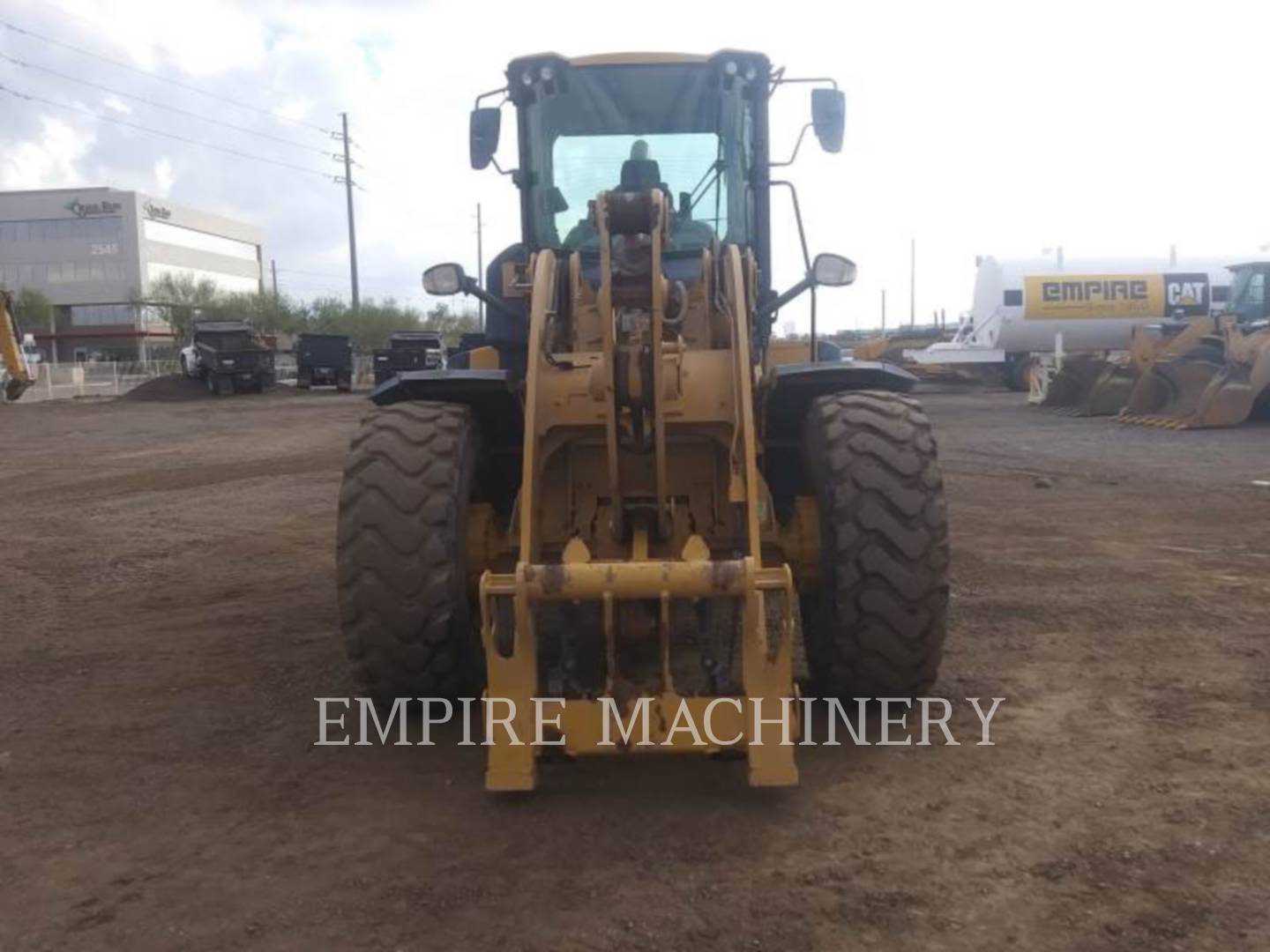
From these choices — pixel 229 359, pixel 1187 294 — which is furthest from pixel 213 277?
pixel 1187 294

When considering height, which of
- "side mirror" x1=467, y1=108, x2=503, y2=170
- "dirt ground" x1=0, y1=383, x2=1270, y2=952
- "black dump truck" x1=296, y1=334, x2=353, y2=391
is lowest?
"dirt ground" x1=0, y1=383, x2=1270, y2=952

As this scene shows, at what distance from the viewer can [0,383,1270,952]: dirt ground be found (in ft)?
9.87

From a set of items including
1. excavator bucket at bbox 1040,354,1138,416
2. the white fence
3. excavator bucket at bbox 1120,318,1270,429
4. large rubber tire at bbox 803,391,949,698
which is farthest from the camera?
the white fence

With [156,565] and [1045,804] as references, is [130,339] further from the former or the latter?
[1045,804]

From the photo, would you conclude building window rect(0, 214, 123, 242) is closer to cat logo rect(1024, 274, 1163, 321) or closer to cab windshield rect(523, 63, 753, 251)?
cat logo rect(1024, 274, 1163, 321)

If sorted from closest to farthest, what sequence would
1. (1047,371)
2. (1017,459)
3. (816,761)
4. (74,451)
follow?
(816,761)
(1017,459)
(74,451)
(1047,371)

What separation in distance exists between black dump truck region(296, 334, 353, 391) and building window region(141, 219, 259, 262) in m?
52.1

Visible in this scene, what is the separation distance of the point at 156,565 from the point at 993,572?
5.76 metres

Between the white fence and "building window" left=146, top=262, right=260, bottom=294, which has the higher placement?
"building window" left=146, top=262, right=260, bottom=294

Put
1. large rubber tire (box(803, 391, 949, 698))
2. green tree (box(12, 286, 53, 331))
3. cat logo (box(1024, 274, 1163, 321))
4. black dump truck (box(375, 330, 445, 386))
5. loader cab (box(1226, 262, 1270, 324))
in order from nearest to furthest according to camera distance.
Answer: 1. large rubber tire (box(803, 391, 949, 698))
2. loader cab (box(1226, 262, 1270, 324))
3. cat logo (box(1024, 274, 1163, 321))
4. black dump truck (box(375, 330, 445, 386))
5. green tree (box(12, 286, 53, 331))

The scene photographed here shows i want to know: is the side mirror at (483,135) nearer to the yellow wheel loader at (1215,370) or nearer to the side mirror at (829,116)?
the side mirror at (829,116)

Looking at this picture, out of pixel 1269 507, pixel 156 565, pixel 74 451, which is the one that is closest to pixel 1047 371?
pixel 1269 507

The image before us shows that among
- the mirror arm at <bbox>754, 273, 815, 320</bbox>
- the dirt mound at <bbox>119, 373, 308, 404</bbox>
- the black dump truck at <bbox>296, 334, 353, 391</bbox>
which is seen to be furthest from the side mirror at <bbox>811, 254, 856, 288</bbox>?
the black dump truck at <bbox>296, 334, 353, 391</bbox>

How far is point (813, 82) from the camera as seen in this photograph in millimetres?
5402
